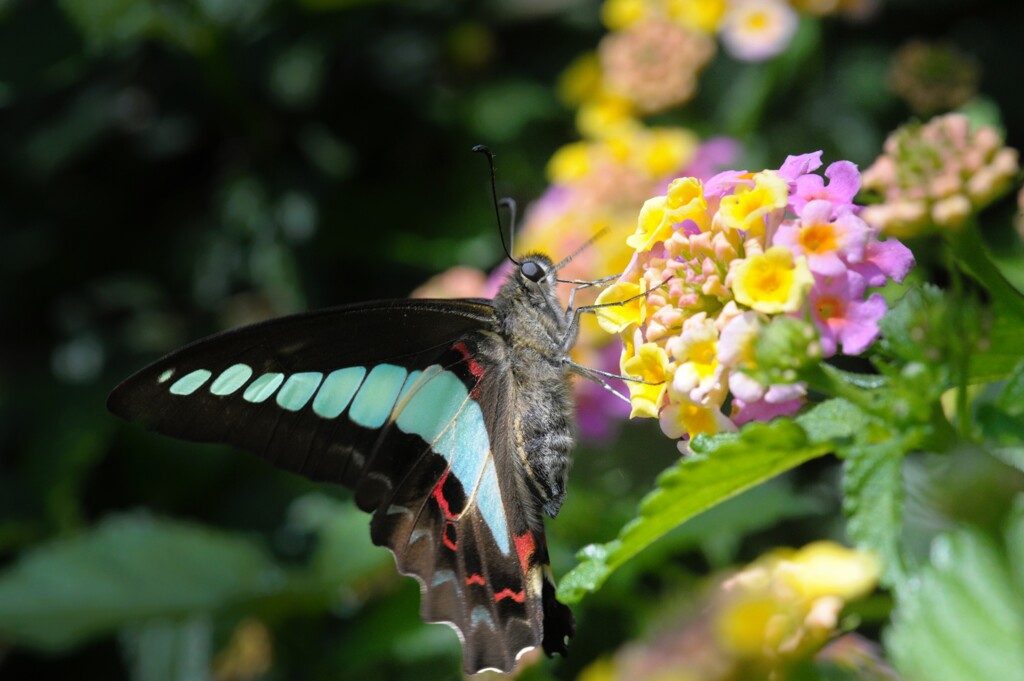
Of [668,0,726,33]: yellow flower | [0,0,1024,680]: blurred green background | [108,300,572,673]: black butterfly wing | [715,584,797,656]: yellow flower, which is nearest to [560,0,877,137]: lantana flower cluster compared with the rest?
[668,0,726,33]: yellow flower

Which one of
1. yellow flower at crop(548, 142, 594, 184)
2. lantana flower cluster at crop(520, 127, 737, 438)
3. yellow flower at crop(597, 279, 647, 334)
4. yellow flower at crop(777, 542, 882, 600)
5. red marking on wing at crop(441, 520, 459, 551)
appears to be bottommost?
yellow flower at crop(777, 542, 882, 600)

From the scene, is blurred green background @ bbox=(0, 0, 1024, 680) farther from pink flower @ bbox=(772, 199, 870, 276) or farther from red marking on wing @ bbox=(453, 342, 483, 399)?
pink flower @ bbox=(772, 199, 870, 276)

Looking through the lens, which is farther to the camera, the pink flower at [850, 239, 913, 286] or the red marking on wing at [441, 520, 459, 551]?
the red marking on wing at [441, 520, 459, 551]

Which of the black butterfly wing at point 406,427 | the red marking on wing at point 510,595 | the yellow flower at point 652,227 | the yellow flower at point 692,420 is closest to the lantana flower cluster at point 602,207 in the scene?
the black butterfly wing at point 406,427

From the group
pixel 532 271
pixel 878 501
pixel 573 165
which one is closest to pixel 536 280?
pixel 532 271

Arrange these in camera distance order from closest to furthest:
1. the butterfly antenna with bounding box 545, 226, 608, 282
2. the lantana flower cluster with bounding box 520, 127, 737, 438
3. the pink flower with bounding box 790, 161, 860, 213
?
the pink flower with bounding box 790, 161, 860, 213 → the butterfly antenna with bounding box 545, 226, 608, 282 → the lantana flower cluster with bounding box 520, 127, 737, 438

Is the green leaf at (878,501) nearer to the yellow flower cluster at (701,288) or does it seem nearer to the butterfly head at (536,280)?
the yellow flower cluster at (701,288)

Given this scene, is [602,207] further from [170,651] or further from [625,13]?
[170,651]
